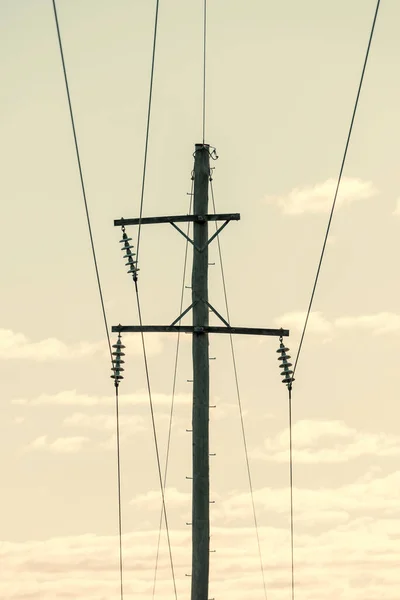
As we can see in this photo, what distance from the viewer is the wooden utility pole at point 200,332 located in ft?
A: 98.6

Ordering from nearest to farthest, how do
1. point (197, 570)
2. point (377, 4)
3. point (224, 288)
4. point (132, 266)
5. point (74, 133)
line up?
point (377, 4)
point (74, 133)
point (197, 570)
point (132, 266)
point (224, 288)

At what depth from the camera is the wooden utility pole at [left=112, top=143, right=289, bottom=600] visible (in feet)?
98.6

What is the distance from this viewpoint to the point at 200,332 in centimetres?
3058

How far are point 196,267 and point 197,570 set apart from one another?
252 inches

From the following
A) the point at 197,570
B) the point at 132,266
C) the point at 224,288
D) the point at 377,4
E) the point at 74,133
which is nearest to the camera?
the point at 377,4

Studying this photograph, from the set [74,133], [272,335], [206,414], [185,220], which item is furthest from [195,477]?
[74,133]

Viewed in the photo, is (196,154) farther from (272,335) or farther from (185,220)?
(272,335)

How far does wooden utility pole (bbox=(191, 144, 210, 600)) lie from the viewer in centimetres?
2998

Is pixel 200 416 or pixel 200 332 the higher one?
pixel 200 332

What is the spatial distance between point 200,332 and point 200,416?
178 centimetres

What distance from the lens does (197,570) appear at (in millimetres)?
29953

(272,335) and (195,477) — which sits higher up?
(272,335)

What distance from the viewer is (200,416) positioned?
30.4 m

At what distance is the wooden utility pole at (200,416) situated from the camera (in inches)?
1180
